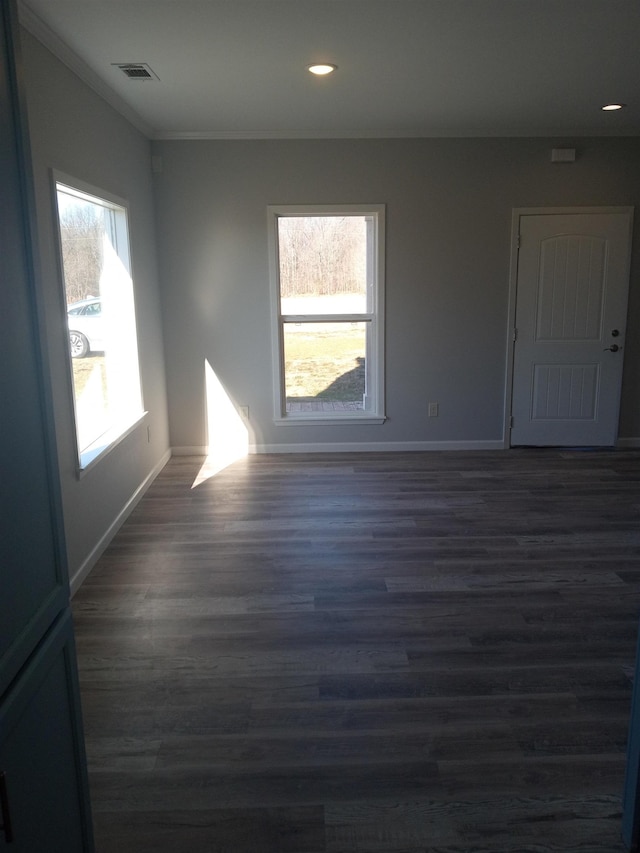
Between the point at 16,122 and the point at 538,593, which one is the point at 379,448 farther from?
the point at 16,122

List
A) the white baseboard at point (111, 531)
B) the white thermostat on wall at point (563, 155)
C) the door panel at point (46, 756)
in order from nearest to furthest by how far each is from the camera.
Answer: the door panel at point (46, 756), the white baseboard at point (111, 531), the white thermostat on wall at point (563, 155)

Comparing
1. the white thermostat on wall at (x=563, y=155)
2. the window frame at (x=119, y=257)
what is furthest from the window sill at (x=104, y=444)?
the white thermostat on wall at (x=563, y=155)

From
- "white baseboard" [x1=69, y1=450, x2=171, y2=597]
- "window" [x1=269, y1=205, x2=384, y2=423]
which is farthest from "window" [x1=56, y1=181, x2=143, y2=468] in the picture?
"window" [x1=269, y1=205, x2=384, y2=423]

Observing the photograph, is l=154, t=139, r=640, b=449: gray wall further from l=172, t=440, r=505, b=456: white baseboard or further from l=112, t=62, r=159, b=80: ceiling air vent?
l=112, t=62, r=159, b=80: ceiling air vent

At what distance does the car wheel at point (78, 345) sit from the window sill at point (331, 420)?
7.11 ft

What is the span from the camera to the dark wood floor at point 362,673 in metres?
1.95

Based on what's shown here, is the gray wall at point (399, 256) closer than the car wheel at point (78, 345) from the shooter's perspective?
No

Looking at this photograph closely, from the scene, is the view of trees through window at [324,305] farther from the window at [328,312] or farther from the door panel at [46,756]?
the door panel at [46,756]

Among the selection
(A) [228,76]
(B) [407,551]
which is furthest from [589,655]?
(A) [228,76]

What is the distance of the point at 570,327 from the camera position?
5.75 m

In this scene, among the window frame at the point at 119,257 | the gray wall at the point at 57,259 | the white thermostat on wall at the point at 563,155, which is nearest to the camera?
the gray wall at the point at 57,259

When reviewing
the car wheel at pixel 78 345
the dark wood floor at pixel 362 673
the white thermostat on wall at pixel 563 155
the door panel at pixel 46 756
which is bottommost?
the dark wood floor at pixel 362 673

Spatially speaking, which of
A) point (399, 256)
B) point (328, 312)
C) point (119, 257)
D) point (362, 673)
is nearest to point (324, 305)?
point (328, 312)

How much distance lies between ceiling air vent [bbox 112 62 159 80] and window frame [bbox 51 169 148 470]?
65 centimetres
